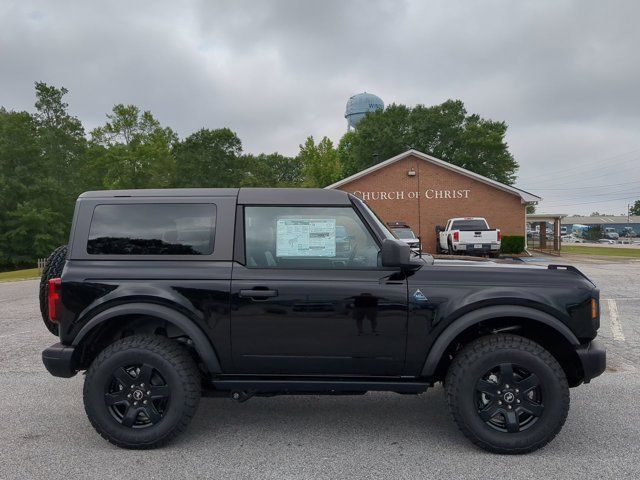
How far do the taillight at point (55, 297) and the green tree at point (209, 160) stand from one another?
155 feet

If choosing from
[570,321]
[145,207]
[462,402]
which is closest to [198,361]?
[145,207]

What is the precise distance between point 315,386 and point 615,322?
639 cm

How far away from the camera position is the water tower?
6138 centimetres

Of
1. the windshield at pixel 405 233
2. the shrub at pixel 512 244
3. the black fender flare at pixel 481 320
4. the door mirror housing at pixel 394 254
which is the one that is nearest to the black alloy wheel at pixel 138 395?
the door mirror housing at pixel 394 254

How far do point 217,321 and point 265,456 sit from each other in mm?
→ 993

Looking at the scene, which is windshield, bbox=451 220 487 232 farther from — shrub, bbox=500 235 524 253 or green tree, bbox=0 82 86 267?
green tree, bbox=0 82 86 267

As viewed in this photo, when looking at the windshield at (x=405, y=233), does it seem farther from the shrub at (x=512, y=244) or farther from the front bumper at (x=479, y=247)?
the shrub at (x=512, y=244)

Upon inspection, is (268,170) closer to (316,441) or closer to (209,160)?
(209,160)

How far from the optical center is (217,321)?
11.0 ft

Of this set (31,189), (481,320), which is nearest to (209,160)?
(31,189)

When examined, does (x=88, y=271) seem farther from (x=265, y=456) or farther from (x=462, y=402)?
(x=462, y=402)

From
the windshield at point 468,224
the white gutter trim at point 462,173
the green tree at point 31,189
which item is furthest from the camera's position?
the green tree at point 31,189

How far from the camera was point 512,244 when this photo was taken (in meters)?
24.4

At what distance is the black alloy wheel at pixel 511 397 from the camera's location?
323 centimetres
